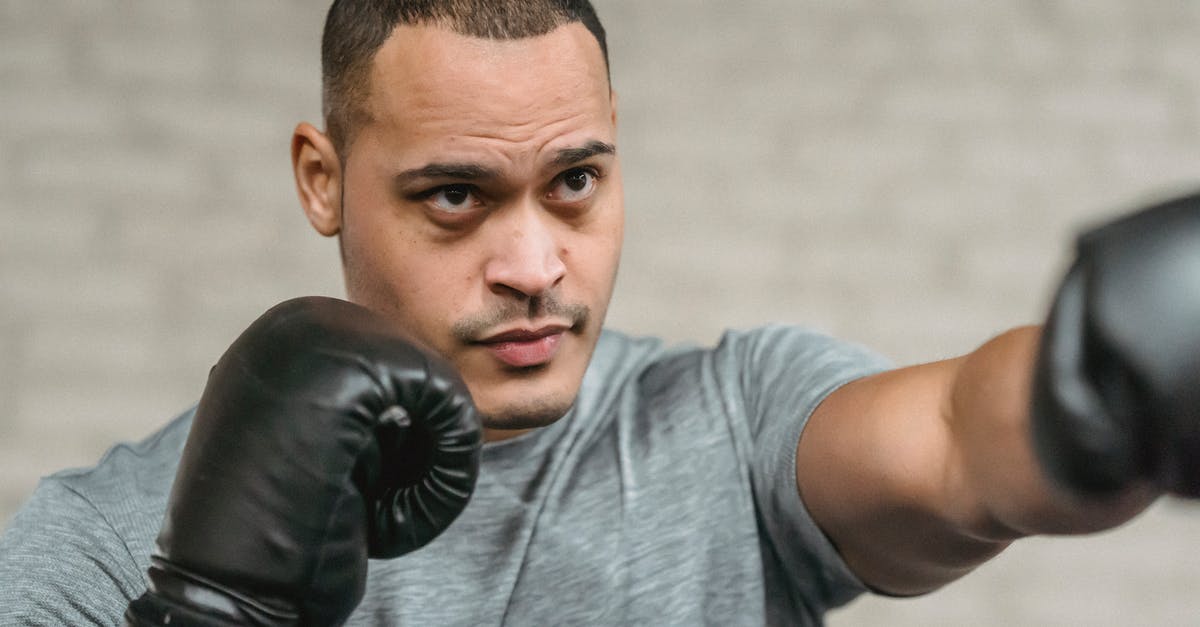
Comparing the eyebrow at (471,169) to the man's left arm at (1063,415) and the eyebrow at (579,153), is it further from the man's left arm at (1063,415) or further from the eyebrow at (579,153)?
the man's left arm at (1063,415)

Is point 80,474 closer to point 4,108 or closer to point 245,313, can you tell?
point 245,313

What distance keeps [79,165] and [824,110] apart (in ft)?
5.65

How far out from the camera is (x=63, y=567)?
3.52 ft

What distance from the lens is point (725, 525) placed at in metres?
1.21

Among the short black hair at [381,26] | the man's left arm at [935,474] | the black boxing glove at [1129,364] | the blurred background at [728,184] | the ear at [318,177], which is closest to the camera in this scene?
the black boxing glove at [1129,364]

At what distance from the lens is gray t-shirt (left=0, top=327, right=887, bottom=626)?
1.12 metres

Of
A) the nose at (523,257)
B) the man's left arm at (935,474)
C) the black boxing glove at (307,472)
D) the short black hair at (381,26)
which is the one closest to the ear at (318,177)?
the short black hair at (381,26)

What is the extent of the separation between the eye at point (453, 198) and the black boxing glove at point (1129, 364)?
2.00 feet

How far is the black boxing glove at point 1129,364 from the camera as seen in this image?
662 millimetres

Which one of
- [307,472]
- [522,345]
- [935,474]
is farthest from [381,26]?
[935,474]

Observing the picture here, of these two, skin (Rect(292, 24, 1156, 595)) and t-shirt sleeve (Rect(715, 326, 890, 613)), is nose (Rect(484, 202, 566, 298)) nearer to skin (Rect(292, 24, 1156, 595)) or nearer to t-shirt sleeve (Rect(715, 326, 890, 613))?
skin (Rect(292, 24, 1156, 595))

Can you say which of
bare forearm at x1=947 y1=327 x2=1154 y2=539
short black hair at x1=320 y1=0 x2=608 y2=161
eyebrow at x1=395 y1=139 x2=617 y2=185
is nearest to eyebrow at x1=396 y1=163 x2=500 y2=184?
eyebrow at x1=395 y1=139 x2=617 y2=185

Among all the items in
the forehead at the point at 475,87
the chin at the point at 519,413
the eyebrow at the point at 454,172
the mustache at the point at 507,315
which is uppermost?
the forehead at the point at 475,87

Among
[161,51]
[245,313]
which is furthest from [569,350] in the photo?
[161,51]
